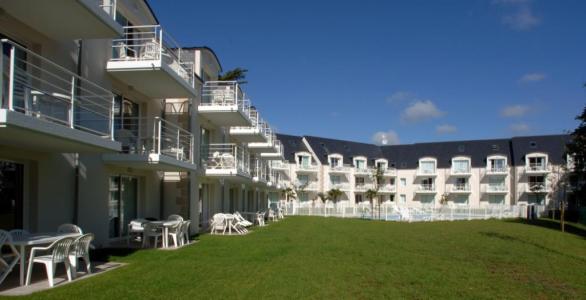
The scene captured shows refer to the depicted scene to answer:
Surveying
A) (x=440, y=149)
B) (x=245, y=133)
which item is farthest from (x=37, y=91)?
(x=440, y=149)

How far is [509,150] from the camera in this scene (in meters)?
65.0

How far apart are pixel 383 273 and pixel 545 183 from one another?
188 feet

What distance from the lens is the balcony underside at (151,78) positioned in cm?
1368

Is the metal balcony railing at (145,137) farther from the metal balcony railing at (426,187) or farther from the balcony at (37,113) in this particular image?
the metal balcony railing at (426,187)

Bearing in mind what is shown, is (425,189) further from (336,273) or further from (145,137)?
(336,273)

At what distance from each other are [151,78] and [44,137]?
6.23 m

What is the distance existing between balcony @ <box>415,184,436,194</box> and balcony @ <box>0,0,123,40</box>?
6015cm

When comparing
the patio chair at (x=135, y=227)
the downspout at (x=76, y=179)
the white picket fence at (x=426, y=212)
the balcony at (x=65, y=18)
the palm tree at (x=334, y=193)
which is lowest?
the white picket fence at (x=426, y=212)

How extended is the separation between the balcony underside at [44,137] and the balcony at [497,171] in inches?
2348

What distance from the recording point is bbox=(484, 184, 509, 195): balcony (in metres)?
63.2

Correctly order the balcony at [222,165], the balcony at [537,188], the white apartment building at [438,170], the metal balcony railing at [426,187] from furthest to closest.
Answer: the metal balcony railing at [426,187]
the white apartment building at [438,170]
the balcony at [537,188]
the balcony at [222,165]

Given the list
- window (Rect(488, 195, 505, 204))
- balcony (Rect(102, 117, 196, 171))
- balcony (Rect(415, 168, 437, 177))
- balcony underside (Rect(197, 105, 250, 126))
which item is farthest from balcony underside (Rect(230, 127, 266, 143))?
window (Rect(488, 195, 505, 204))

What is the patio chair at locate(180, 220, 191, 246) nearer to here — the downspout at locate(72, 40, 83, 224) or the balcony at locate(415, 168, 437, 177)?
the downspout at locate(72, 40, 83, 224)

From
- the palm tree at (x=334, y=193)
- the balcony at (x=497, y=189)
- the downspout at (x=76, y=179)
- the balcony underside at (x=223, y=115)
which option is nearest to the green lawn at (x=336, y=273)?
the downspout at (x=76, y=179)
